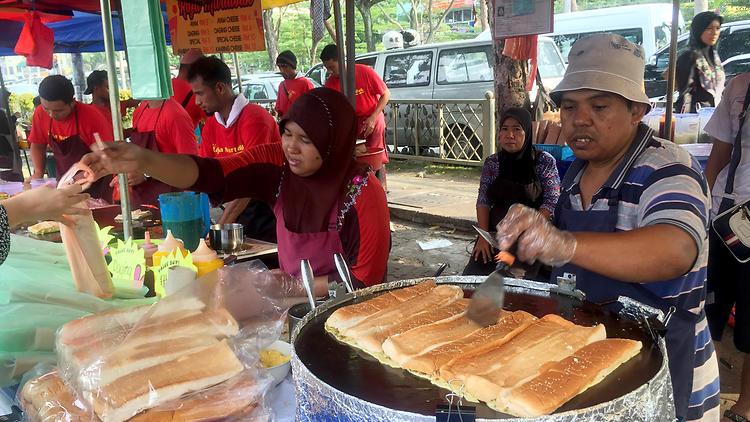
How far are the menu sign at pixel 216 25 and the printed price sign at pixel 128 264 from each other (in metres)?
2.72

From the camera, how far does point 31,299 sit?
1924 millimetres

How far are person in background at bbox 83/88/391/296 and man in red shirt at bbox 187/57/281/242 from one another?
1305 millimetres

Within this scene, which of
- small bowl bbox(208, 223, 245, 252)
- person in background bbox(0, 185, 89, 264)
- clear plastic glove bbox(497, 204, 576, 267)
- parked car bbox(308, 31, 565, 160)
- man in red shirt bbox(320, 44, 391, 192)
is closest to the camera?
clear plastic glove bbox(497, 204, 576, 267)

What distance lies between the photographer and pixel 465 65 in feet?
36.3

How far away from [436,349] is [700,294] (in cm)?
102

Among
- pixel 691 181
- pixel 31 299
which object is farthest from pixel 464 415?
pixel 31 299

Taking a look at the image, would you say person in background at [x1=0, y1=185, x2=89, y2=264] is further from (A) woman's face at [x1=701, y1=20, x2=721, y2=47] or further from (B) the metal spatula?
(A) woman's face at [x1=701, y1=20, x2=721, y2=47]

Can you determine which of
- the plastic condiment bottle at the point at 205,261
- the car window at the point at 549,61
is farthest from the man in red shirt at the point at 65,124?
the car window at the point at 549,61

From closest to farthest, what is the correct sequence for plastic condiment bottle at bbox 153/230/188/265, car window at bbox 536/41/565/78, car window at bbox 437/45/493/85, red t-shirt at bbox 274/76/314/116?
plastic condiment bottle at bbox 153/230/188/265 → red t-shirt at bbox 274/76/314/116 → car window at bbox 536/41/565/78 → car window at bbox 437/45/493/85

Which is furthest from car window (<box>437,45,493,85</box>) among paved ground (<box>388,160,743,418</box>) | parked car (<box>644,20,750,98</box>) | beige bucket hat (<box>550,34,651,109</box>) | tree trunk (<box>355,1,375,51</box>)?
beige bucket hat (<box>550,34,651,109</box>)

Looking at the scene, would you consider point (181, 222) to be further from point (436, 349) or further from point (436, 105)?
point (436, 105)

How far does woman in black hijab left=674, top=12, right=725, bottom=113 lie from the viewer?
677 cm

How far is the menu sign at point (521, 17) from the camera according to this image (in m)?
4.16

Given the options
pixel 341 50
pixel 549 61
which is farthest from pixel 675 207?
pixel 549 61
